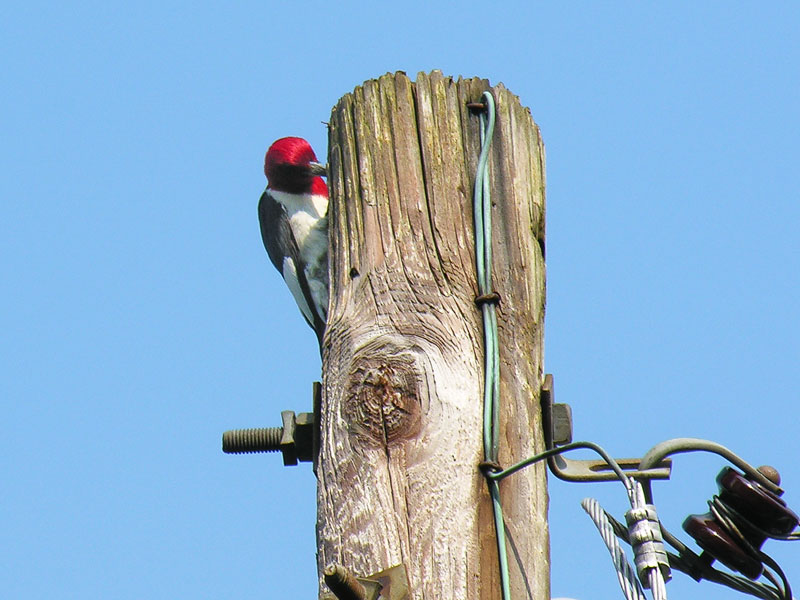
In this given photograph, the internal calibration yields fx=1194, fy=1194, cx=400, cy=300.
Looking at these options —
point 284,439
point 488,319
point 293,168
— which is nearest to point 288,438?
point 284,439

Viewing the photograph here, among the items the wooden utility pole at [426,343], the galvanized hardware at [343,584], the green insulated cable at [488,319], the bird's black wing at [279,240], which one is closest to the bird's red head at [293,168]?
the bird's black wing at [279,240]

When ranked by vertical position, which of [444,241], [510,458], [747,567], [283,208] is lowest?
[747,567]

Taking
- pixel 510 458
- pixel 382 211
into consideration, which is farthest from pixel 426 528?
pixel 382 211

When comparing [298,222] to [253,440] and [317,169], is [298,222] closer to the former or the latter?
[317,169]

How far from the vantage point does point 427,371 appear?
2.57 m

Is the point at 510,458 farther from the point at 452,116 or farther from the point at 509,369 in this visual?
the point at 452,116

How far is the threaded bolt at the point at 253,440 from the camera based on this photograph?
2943 mm

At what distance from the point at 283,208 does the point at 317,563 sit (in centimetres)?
365

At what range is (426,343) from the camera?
2.60 metres

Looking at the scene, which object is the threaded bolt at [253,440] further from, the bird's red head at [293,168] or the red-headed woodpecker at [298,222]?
the bird's red head at [293,168]

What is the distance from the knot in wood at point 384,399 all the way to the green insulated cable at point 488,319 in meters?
0.15

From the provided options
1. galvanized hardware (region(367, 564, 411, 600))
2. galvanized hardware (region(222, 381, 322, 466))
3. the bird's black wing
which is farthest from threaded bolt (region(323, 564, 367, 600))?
the bird's black wing

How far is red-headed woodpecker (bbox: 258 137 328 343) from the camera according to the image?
536 centimetres

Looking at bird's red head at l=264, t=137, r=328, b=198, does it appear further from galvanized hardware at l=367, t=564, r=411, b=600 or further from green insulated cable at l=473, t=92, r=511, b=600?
galvanized hardware at l=367, t=564, r=411, b=600
